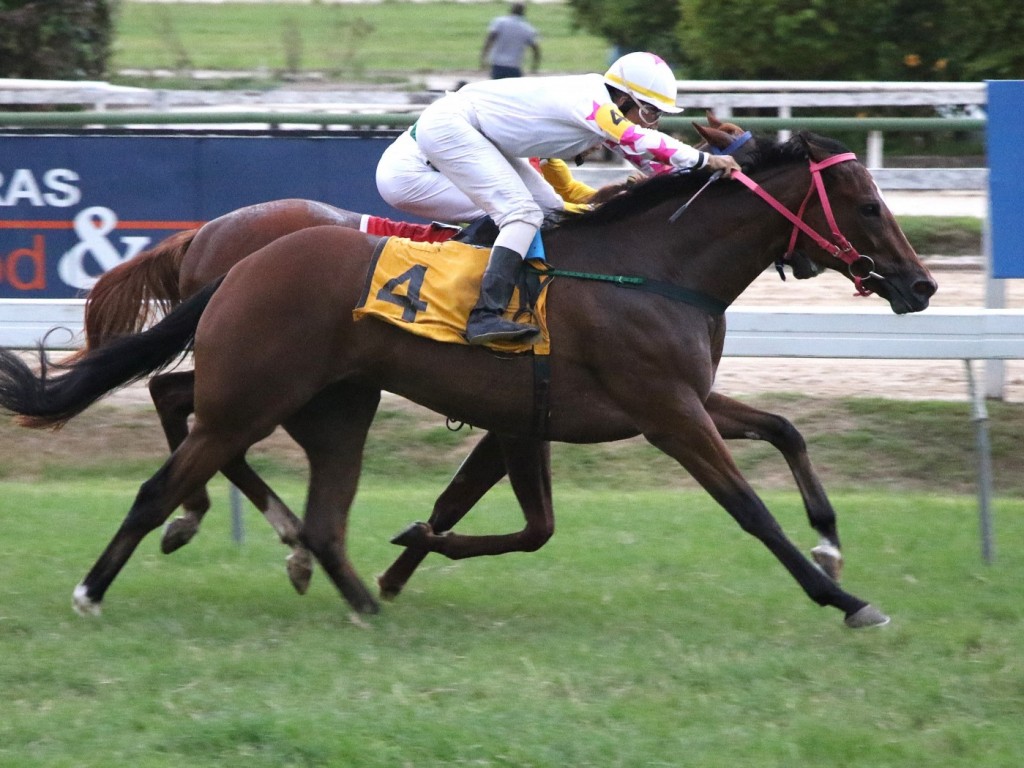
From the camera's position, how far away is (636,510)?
24.7 ft

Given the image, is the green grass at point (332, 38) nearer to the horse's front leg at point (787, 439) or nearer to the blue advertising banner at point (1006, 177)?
the blue advertising banner at point (1006, 177)

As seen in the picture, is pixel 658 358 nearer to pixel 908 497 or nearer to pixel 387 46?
pixel 908 497

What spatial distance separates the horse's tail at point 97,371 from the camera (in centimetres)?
609

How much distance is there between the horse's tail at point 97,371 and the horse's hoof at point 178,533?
684 mm

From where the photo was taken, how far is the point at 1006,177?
23.0ft

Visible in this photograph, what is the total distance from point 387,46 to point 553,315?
25967mm

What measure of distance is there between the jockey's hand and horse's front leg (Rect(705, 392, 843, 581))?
1.01m

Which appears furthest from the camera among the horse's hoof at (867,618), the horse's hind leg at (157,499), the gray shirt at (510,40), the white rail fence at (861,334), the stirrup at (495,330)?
the gray shirt at (510,40)

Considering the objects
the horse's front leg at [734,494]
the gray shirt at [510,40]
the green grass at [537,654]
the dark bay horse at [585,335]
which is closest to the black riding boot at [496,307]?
the dark bay horse at [585,335]

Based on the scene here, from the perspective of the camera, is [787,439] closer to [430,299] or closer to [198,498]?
[430,299]

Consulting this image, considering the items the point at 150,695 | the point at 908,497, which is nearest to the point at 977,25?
the point at 908,497

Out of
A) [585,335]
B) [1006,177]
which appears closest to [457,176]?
[585,335]

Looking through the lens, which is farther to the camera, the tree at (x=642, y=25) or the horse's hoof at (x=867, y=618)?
the tree at (x=642, y=25)

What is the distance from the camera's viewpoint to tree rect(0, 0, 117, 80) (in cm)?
1755
